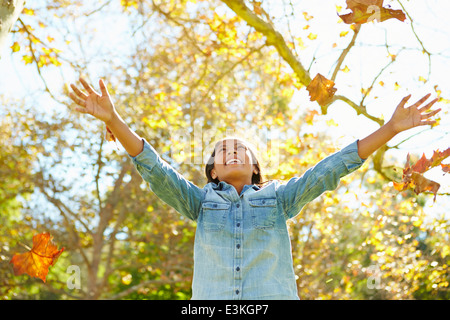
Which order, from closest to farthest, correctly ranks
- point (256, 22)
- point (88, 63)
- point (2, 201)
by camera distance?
point (256, 22) → point (88, 63) → point (2, 201)

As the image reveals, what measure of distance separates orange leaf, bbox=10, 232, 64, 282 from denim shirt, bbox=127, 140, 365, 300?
772 millimetres

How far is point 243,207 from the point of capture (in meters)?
2.21

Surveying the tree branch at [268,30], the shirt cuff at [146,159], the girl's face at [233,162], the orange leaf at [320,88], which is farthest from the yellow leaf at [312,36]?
the shirt cuff at [146,159]

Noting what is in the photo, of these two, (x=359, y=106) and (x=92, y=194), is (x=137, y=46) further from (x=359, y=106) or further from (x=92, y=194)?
(x=359, y=106)

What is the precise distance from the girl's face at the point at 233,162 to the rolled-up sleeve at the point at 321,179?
24cm

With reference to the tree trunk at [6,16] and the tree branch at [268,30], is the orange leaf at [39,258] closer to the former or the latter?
the tree trunk at [6,16]

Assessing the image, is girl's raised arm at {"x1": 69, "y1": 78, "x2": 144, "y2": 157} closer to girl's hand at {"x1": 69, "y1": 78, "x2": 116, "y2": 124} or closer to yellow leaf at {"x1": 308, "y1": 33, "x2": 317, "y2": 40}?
girl's hand at {"x1": 69, "y1": 78, "x2": 116, "y2": 124}

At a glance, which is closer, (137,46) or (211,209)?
(211,209)

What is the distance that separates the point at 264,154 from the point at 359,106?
2557 mm

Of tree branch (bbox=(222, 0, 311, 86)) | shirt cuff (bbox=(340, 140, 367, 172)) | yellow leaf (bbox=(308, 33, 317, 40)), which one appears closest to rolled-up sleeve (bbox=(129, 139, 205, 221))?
shirt cuff (bbox=(340, 140, 367, 172))

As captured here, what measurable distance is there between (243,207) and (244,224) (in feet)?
0.31
